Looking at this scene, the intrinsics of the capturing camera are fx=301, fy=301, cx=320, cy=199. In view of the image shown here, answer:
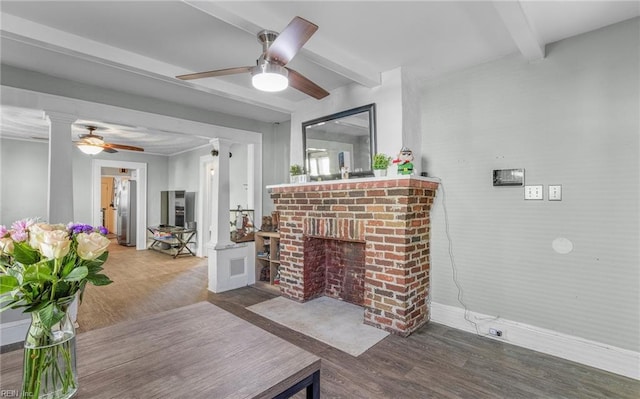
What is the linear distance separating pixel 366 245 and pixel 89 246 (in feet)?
7.93

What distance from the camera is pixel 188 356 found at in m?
1.14

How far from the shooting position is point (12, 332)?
9.03ft

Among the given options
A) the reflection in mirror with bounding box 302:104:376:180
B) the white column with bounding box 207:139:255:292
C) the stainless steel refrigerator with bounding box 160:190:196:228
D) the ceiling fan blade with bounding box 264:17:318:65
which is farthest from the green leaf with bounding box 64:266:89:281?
the stainless steel refrigerator with bounding box 160:190:196:228

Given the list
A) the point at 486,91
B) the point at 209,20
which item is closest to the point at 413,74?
the point at 486,91

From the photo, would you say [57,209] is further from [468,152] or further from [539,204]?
[539,204]

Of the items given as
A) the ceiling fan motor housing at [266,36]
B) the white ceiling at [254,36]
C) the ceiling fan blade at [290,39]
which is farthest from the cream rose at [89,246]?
the ceiling fan motor housing at [266,36]

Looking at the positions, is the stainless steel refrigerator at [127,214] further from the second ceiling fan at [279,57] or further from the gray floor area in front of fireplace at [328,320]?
the second ceiling fan at [279,57]

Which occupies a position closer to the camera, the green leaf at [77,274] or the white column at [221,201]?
the green leaf at [77,274]

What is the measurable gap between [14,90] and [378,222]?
3544 millimetres

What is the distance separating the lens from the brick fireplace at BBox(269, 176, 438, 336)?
2748mm

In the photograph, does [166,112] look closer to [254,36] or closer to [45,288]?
[254,36]

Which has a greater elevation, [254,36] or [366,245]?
[254,36]

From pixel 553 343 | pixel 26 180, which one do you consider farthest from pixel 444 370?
pixel 26 180

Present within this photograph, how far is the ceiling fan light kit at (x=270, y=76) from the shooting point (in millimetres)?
1984
